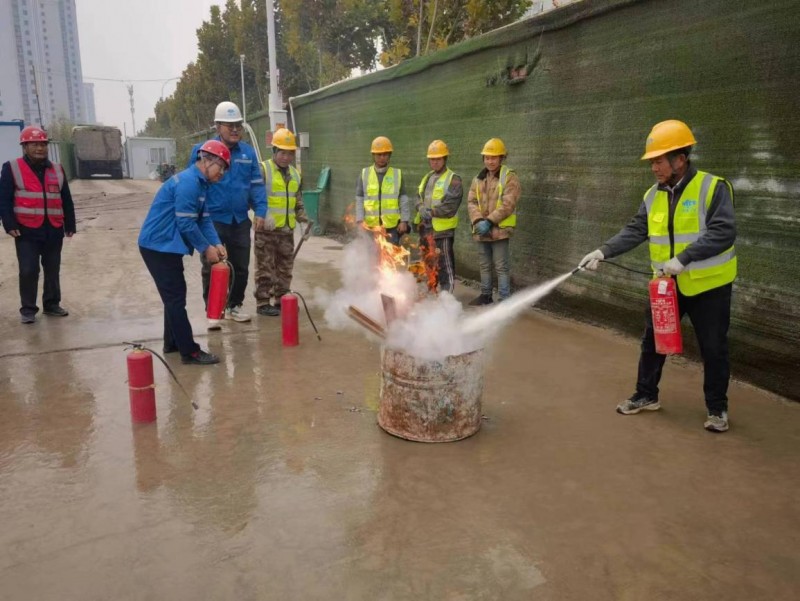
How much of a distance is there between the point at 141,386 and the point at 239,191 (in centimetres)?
298

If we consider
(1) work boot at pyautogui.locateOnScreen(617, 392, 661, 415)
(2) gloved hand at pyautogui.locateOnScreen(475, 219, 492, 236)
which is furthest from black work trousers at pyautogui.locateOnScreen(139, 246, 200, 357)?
(1) work boot at pyautogui.locateOnScreen(617, 392, 661, 415)

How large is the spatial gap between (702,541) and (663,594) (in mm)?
508

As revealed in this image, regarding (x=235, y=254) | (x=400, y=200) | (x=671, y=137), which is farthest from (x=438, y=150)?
(x=671, y=137)

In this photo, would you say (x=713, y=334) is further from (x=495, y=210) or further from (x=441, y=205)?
(x=441, y=205)

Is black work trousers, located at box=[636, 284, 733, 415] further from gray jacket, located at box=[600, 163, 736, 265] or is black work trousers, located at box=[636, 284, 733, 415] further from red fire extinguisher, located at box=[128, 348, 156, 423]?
red fire extinguisher, located at box=[128, 348, 156, 423]

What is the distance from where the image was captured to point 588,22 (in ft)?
21.5

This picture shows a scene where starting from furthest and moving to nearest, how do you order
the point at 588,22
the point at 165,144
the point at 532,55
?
the point at 165,144, the point at 532,55, the point at 588,22

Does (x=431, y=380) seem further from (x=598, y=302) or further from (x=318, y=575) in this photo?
(x=598, y=302)

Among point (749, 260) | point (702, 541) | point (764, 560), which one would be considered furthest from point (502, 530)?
point (749, 260)

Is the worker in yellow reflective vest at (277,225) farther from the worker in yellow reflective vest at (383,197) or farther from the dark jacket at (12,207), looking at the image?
the dark jacket at (12,207)

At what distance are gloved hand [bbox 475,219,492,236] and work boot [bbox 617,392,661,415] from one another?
10.9ft

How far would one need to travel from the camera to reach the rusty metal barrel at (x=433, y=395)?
4.01 metres

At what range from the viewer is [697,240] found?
388cm

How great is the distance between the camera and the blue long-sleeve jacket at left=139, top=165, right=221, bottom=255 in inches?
209
